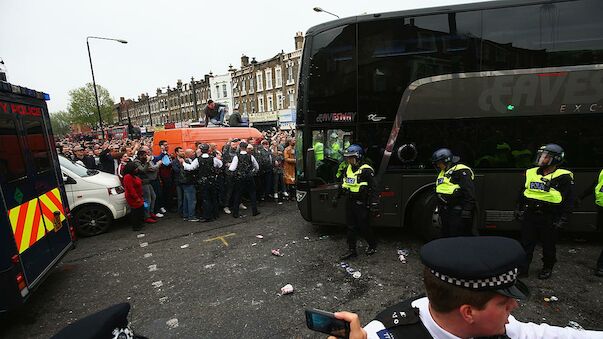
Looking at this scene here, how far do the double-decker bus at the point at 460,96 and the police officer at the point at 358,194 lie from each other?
0.53 metres

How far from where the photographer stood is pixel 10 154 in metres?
3.97

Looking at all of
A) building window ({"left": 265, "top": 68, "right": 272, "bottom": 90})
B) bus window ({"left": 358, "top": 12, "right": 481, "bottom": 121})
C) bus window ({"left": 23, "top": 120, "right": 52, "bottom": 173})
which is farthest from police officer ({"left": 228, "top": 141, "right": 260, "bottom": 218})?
building window ({"left": 265, "top": 68, "right": 272, "bottom": 90})

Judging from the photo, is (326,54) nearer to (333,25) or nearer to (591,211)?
(333,25)

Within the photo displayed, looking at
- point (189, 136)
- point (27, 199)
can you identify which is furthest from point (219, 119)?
point (27, 199)

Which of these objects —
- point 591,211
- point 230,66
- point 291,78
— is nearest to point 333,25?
point 591,211

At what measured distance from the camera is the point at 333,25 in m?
5.58

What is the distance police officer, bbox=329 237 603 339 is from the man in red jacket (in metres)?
7.35

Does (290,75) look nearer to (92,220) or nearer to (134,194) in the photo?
(134,194)

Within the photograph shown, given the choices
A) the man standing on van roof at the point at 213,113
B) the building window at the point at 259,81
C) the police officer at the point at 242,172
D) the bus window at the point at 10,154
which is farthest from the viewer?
the building window at the point at 259,81

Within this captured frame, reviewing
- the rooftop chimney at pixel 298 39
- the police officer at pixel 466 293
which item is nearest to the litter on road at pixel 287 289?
the police officer at pixel 466 293

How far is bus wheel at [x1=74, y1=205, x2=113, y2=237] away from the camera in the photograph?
7.28 meters

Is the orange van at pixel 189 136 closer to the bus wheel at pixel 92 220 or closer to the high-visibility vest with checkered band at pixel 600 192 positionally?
the bus wheel at pixel 92 220

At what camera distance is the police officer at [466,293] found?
1206 mm

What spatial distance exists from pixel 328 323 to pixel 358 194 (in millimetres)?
4160
